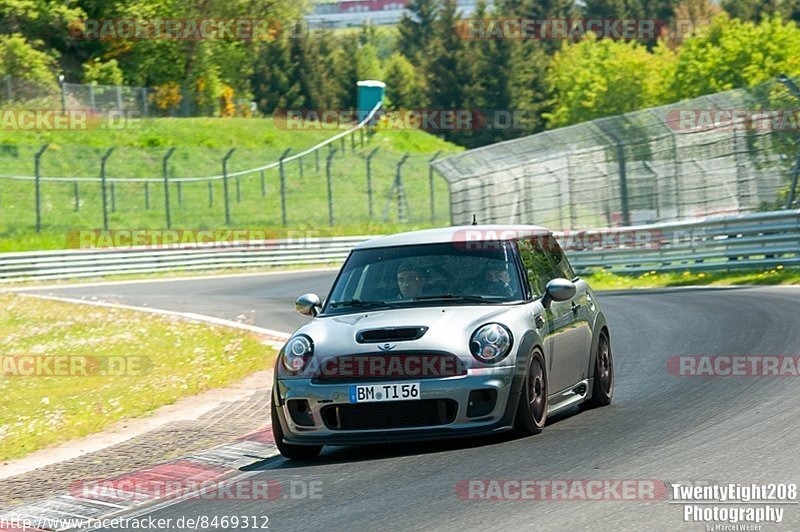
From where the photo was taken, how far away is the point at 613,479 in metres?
7.12

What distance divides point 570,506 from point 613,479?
60cm

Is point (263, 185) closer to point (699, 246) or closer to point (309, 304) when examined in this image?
point (699, 246)

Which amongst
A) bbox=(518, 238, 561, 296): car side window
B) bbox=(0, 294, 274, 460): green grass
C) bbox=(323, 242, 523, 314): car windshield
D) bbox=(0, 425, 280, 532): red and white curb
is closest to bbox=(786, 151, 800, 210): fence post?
bbox=(0, 294, 274, 460): green grass

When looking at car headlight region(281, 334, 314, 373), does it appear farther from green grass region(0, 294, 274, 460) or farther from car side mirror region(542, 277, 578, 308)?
green grass region(0, 294, 274, 460)

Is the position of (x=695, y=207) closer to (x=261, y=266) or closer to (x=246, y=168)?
(x=261, y=266)

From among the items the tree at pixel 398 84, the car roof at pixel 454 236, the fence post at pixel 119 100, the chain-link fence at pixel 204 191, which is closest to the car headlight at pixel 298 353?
the car roof at pixel 454 236

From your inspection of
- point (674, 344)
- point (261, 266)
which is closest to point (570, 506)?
point (674, 344)

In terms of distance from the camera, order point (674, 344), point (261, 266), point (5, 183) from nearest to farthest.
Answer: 1. point (674, 344)
2. point (261, 266)
3. point (5, 183)

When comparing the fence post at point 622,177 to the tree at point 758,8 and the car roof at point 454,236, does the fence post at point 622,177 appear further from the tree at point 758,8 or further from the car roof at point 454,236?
the tree at point 758,8

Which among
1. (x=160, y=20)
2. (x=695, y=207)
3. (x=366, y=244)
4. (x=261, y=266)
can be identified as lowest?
(x=261, y=266)

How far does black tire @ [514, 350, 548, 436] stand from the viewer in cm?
858

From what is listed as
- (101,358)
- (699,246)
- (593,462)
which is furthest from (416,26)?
(593,462)

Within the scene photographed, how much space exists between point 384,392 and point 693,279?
671 inches

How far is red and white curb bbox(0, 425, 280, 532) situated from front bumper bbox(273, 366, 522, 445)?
0.71 meters
